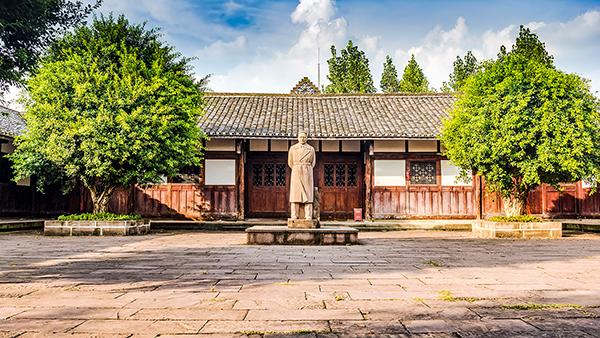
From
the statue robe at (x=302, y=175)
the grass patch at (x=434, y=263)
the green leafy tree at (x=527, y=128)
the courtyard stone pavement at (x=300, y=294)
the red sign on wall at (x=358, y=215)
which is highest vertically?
the green leafy tree at (x=527, y=128)

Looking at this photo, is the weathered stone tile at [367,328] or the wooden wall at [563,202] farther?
the wooden wall at [563,202]

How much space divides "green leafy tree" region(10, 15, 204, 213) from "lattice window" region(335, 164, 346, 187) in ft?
20.1

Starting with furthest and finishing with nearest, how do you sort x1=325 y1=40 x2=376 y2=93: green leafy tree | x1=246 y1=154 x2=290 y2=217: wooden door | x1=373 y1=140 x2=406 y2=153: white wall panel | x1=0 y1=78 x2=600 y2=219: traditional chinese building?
1. x1=325 y1=40 x2=376 y2=93: green leafy tree
2. x1=246 y1=154 x2=290 y2=217: wooden door
3. x1=373 y1=140 x2=406 y2=153: white wall panel
4. x1=0 y1=78 x2=600 y2=219: traditional chinese building

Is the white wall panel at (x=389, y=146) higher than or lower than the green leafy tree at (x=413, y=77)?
lower

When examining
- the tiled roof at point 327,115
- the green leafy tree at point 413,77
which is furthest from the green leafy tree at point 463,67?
the tiled roof at point 327,115

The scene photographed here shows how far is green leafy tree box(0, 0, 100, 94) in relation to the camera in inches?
228

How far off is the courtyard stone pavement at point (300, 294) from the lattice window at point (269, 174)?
8660mm

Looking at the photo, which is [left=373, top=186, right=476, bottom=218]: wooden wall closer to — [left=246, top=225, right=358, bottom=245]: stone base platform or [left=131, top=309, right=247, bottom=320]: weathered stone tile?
[left=246, top=225, right=358, bottom=245]: stone base platform

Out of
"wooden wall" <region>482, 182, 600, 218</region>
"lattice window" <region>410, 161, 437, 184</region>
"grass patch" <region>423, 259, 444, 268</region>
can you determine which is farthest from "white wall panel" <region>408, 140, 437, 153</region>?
"grass patch" <region>423, 259, 444, 268</region>

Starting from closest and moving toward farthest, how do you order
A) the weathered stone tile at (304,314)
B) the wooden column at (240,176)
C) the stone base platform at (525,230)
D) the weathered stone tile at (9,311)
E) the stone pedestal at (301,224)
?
1. the weathered stone tile at (304,314)
2. the weathered stone tile at (9,311)
3. the stone pedestal at (301,224)
4. the stone base platform at (525,230)
5. the wooden column at (240,176)

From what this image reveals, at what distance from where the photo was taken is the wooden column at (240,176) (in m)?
15.1

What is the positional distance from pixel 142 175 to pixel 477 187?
10866 millimetres

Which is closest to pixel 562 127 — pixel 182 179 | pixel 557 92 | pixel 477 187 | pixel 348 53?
pixel 557 92

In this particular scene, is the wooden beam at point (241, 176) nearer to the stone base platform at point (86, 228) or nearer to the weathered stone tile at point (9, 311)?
the stone base platform at point (86, 228)
